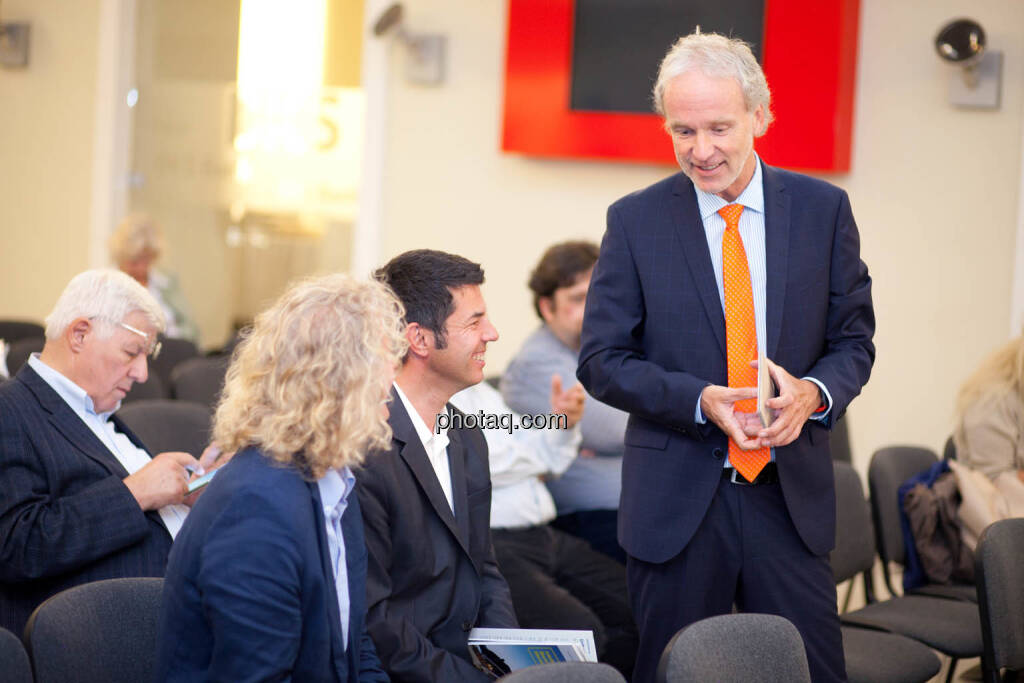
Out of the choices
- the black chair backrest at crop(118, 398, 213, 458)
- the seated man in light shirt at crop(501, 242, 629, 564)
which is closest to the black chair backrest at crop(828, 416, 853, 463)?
the seated man in light shirt at crop(501, 242, 629, 564)

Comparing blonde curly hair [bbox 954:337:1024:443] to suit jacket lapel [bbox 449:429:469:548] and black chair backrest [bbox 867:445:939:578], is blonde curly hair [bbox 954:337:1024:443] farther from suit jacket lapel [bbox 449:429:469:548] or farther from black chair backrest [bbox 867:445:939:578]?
suit jacket lapel [bbox 449:429:469:548]

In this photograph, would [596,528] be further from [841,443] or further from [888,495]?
[841,443]

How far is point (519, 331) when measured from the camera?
595 centimetres

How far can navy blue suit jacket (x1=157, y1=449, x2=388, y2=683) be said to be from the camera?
5.47 feet

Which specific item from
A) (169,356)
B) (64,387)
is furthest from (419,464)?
(169,356)

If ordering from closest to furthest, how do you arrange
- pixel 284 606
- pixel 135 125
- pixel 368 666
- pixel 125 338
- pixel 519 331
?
1. pixel 284 606
2. pixel 368 666
3. pixel 125 338
4. pixel 519 331
5. pixel 135 125

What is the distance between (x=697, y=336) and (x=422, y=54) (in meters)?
3.97

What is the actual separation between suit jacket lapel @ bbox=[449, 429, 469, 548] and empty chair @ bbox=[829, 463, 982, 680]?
1.42 meters

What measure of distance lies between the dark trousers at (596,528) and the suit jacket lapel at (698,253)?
158 cm

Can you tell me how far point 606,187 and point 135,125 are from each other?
9.23 ft

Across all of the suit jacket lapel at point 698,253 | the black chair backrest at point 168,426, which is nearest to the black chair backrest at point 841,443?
the black chair backrest at point 168,426

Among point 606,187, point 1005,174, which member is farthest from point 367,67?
point 1005,174

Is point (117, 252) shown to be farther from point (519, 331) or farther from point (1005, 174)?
point (1005, 174)

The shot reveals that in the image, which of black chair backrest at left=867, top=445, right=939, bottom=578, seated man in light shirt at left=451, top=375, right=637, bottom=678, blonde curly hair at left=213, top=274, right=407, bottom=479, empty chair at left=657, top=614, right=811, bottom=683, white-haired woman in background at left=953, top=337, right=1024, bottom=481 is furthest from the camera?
black chair backrest at left=867, top=445, right=939, bottom=578
